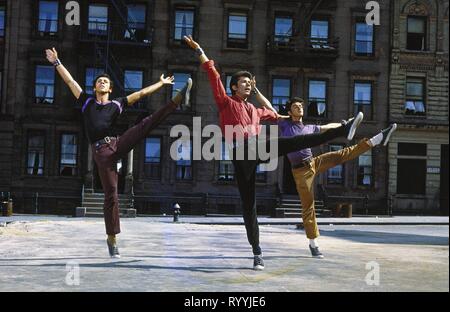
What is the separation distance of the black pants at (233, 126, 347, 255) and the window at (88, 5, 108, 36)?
22.5 meters

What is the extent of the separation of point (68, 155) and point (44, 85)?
146 inches

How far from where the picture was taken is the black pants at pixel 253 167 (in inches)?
199

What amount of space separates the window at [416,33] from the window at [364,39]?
2.18 metres

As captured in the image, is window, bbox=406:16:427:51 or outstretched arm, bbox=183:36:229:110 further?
window, bbox=406:16:427:51

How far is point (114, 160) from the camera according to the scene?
18.6 feet

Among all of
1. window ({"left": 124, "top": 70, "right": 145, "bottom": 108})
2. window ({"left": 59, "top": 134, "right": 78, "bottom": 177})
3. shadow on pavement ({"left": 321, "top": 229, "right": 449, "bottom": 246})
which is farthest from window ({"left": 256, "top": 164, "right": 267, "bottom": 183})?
shadow on pavement ({"left": 321, "top": 229, "right": 449, "bottom": 246})

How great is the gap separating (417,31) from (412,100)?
151 inches

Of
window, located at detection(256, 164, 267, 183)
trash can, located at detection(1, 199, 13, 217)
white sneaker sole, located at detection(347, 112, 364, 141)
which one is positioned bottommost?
trash can, located at detection(1, 199, 13, 217)

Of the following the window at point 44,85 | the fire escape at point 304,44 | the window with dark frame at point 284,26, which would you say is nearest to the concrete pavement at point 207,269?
the window at point 44,85

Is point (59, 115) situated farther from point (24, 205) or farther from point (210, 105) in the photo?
point (210, 105)

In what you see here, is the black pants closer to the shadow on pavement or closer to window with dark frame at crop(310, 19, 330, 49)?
the shadow on pavement

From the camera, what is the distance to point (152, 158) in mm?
26719

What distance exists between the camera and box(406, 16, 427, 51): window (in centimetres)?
2872

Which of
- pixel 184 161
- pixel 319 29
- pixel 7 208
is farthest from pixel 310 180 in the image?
pixel 319 29
